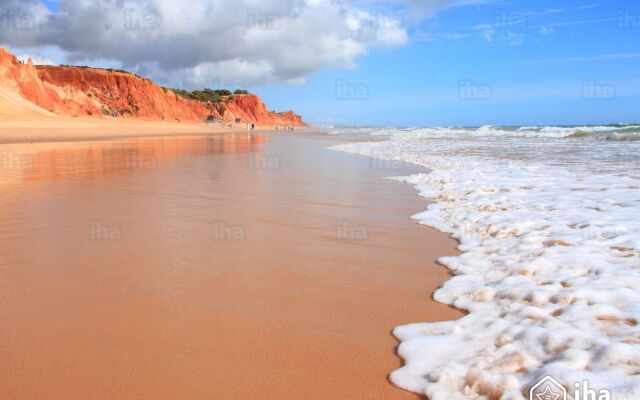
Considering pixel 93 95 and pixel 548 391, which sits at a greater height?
pixel 93 95

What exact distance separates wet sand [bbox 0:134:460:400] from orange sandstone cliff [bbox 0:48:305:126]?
30.1m

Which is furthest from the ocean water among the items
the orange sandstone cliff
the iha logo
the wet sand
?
the orange sandstone cliff

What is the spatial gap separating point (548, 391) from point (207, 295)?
2.03 meters

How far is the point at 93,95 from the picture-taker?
59.4 meters

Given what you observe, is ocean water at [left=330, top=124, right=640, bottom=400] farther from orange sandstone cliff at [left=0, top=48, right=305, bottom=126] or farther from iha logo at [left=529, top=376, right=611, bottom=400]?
orange sandstone cliff at [left=0, top=48, right=305, bottom=126]

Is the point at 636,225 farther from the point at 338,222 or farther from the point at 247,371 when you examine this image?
the point at 247,371

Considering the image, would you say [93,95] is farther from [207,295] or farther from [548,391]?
[548,391]

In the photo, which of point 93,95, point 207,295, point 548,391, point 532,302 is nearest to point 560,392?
point 548,391

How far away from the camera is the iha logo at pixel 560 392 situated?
6.11 ft

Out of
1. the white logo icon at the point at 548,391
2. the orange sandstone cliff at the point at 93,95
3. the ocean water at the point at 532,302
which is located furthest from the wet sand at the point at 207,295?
the orange sandstone cliff at the point at 93,95

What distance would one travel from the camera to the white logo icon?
188 cm

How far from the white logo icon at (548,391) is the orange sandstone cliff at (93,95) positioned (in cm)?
3420

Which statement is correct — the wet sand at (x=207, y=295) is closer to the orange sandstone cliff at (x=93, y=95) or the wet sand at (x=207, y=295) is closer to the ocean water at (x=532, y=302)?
the ocean water at (x=532, y=302)

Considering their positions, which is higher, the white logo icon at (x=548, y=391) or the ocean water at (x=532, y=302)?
the ocean water at (x=532, y=302)
